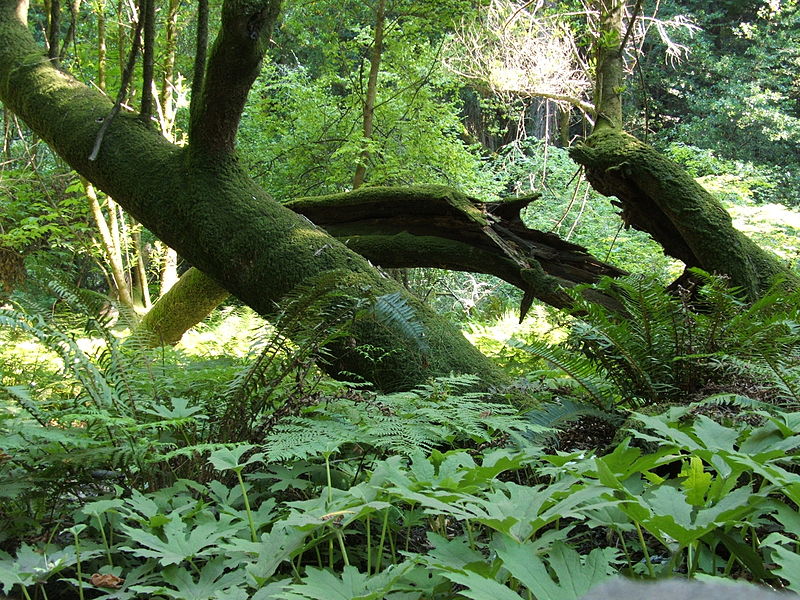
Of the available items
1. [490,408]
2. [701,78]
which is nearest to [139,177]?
[490,408]

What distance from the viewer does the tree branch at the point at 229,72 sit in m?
3.19

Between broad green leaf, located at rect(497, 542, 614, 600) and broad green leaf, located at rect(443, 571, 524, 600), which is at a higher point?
broad green leaf, located at rect(443, 571, 524, 600)

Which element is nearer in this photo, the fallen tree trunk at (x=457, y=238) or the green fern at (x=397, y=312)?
the green fern at (x=397, y=312)

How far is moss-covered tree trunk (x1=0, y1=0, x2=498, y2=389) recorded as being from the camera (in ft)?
10.3

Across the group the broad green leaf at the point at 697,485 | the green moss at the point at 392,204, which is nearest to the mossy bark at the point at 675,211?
the green moss at the point at 392,204

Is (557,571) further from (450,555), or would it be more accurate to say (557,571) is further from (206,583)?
(206,583)

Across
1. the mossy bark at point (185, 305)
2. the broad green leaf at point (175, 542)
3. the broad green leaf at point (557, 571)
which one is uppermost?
the broad green leaf at point (557, 571)

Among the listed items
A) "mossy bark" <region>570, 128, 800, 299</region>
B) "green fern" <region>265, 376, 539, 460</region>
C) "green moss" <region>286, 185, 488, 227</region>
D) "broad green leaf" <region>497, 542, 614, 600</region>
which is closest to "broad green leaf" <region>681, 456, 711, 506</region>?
"broad green leaf" <region>497, 542, 614, 600</region>

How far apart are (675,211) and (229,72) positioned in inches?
104

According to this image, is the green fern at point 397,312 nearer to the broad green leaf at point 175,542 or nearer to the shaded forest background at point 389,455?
the shaded forest background at point 389,455

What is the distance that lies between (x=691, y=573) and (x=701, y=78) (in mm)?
22540

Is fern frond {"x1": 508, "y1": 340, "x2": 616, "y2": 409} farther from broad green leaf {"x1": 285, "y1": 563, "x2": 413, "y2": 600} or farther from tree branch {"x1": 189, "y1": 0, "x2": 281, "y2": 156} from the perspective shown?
tree branch {"x1": 189, "y1": 0, "x2": 281, "y2": 156}

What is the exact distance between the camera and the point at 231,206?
11.8 feet

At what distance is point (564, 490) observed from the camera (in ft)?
3.66
